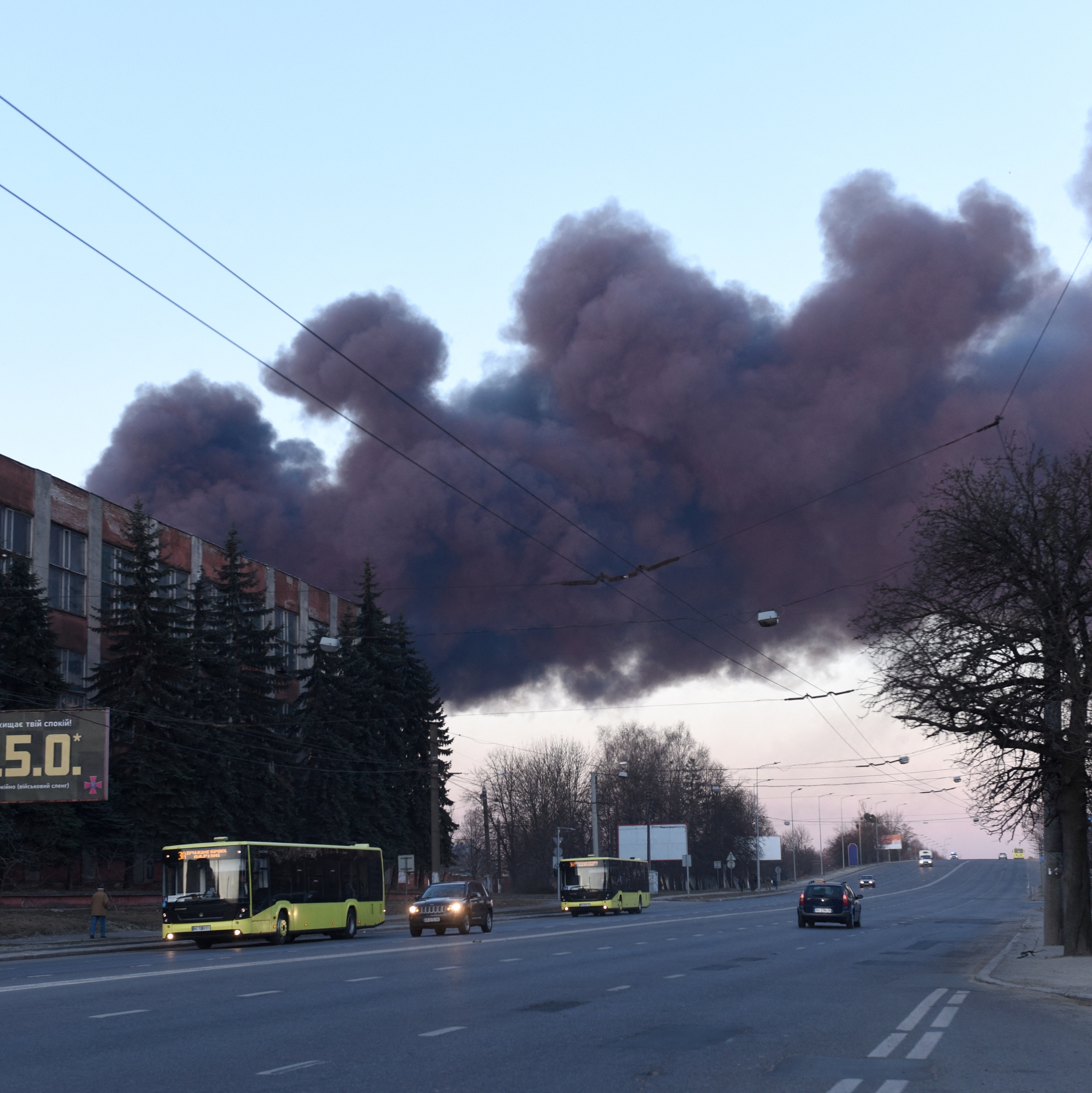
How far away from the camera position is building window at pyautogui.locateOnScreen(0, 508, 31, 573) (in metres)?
47.8

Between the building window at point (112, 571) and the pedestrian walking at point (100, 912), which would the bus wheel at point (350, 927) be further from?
the building window at point (112, 571)

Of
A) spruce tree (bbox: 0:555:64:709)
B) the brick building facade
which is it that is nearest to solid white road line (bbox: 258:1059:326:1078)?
spruce tree (bbox: 0:555:64:709)

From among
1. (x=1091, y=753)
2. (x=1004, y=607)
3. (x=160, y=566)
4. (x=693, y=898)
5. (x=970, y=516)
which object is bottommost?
(x=693, y=898)

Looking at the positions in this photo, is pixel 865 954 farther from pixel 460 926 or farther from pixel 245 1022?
pixel 245 1022

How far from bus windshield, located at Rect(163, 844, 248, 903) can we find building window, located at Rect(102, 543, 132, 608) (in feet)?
64.1

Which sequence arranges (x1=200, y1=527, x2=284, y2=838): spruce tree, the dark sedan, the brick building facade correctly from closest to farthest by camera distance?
the dark sedan → the brick building facade → (x1=200, y1=527, x2=284, y2=838): spruce tree

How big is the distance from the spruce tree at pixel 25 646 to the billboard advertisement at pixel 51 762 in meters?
4.33

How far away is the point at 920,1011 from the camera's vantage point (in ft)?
48.8

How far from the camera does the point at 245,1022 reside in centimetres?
1334

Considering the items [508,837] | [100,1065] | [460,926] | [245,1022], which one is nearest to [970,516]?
[245,1022]

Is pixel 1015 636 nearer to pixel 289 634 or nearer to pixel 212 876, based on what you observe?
pixel 212 876

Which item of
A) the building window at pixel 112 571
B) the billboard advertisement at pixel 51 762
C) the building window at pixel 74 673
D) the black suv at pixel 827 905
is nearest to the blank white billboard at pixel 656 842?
the building window at pixel 112 571

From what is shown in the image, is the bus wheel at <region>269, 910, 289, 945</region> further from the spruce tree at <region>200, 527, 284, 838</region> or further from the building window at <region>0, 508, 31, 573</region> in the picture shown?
the building window at <region>0, 508, 31, 573</region>

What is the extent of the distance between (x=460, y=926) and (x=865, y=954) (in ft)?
46.2
